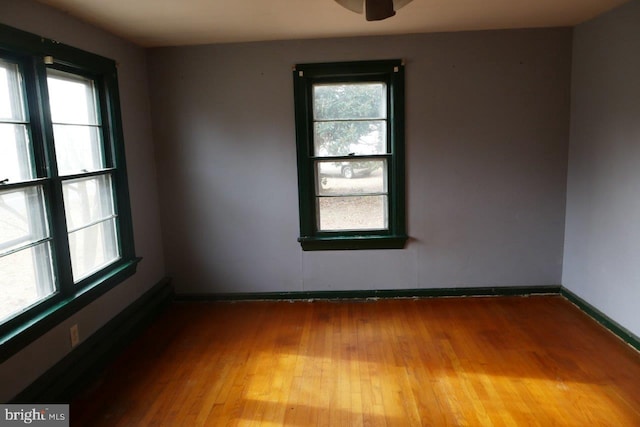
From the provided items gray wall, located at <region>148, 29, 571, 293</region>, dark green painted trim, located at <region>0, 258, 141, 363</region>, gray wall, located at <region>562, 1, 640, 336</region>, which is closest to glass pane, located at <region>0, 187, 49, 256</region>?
dark green painted trim, located at <region>0, 258, 141, 363</region>

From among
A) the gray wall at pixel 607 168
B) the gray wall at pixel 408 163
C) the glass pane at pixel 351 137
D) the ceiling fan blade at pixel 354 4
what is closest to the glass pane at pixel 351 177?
the glass pane at pixel 351 137

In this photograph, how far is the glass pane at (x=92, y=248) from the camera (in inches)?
112

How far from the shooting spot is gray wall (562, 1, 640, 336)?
2.93 metres

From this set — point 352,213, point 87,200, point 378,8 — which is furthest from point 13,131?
point 352,213

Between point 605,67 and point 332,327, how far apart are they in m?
2.81

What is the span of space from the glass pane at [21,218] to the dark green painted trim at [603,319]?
3.83 m

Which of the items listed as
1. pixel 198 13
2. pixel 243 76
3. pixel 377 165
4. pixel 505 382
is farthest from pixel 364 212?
pixel 198 13

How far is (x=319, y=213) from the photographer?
13.1ft

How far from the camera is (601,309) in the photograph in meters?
3.35

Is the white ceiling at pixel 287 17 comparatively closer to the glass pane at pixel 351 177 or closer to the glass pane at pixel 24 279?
the glass pane at pixel 351 177

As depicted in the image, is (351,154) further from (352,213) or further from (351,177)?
(352,213)

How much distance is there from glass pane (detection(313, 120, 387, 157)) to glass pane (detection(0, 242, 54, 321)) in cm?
223

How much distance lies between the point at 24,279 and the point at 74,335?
51 centimetres

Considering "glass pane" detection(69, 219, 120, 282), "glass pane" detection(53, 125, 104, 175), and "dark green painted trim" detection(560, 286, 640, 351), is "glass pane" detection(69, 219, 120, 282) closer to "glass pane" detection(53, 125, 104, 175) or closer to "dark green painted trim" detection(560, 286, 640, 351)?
"glass pane" detection(53, 125, 104, 175)
